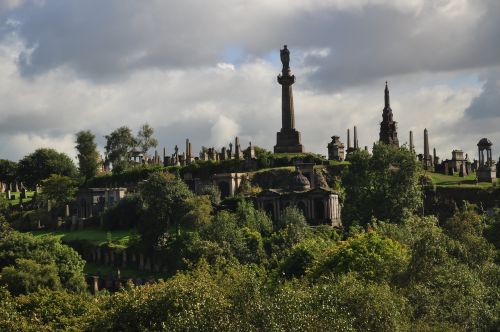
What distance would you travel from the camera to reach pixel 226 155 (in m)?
111

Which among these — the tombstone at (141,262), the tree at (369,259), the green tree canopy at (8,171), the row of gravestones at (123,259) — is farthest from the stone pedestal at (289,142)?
the tree at (369,259)

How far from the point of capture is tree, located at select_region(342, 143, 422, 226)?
84.4 m

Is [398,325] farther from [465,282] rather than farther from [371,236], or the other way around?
[371,236]

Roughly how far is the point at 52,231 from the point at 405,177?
37.3m

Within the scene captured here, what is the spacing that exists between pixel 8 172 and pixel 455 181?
6425cm

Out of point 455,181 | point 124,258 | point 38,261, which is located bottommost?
point 124,258

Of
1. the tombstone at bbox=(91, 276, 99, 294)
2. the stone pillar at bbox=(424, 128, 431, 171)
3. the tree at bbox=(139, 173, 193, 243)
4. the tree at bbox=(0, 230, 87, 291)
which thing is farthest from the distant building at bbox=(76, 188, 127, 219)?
the stone pillar at bbox=(424, 128, 431, 171)

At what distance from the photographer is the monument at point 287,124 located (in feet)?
356

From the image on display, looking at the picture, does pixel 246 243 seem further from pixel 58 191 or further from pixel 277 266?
pixel 58 191

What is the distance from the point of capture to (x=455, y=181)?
96062mm

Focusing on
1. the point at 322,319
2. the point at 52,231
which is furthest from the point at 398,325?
the point at 52,231

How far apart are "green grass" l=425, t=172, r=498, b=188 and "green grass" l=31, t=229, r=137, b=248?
28.7 m

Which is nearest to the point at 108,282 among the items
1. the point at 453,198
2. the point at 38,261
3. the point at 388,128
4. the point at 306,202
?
the point at 38,261

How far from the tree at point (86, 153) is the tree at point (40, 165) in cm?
200
